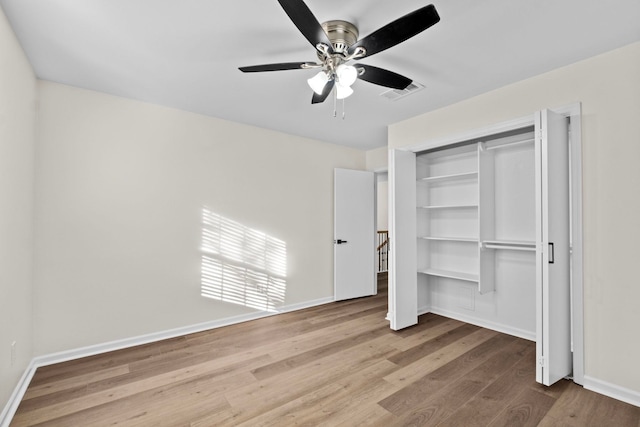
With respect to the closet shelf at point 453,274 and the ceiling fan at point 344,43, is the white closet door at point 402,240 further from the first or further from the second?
the ceiling fan at point 344,43

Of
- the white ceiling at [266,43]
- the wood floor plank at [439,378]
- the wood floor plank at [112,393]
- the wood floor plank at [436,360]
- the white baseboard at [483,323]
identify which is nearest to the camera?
the white ceiling at [266,43]

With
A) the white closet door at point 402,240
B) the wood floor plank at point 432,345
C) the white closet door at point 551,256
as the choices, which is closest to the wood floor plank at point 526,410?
the white closet door at point 551,256

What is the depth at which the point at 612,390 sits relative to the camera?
2207 mm

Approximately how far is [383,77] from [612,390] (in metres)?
2.85

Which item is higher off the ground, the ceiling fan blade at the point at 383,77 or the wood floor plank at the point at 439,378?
the ceiling fan blade at the point at 383,77

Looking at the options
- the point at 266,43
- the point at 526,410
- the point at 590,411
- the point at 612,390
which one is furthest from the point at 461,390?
the point at 266,43

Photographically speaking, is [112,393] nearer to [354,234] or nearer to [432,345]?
[432,345]

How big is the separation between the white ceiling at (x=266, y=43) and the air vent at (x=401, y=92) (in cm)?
9

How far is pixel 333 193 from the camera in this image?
4.80 meters

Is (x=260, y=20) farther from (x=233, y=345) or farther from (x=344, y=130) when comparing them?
(x=233, y=345)

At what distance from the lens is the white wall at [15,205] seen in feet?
6.21

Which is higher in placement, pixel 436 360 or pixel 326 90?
pixel 326 90

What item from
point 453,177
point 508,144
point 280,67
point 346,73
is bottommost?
point 453,177

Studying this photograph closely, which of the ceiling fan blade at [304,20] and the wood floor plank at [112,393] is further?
the wood floor plank at [112,393]
